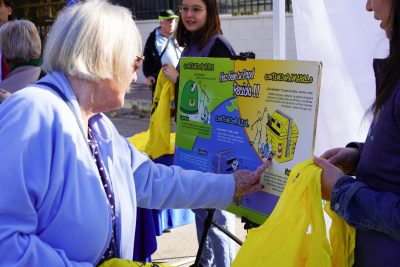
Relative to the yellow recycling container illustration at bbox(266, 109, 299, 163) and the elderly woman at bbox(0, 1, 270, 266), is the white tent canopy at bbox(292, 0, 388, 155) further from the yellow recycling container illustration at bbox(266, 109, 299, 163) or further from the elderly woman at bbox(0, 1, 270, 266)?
the elderly woman at bbox(0, 1, 270, 266)

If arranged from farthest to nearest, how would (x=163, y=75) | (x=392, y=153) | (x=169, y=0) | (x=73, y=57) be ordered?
(x=169, y=0)
(x=163, y=75)
(x=73, y=57)
(x=392, y=153)

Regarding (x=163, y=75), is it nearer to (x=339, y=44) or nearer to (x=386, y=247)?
(x=339, y=44)

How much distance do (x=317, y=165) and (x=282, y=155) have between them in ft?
1.40

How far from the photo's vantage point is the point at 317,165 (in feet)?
5.60

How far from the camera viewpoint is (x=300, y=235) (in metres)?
1.62

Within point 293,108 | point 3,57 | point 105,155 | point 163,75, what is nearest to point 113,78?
point 105,155

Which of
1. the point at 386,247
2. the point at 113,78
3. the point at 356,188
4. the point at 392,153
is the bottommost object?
the point at 386,247

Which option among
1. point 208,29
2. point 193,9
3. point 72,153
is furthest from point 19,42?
point 72,153

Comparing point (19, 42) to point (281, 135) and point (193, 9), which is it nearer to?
point (193, 9)

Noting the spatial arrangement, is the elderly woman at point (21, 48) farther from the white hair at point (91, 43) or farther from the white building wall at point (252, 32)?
the white building wall at point (252, 32)

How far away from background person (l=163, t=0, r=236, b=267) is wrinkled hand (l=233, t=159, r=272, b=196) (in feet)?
2.93

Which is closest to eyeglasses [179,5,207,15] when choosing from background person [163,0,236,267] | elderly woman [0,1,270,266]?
background person [163,0,236,267]

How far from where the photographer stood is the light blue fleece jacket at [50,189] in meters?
1.48

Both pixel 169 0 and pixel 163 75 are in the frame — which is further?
pixel 169 0
